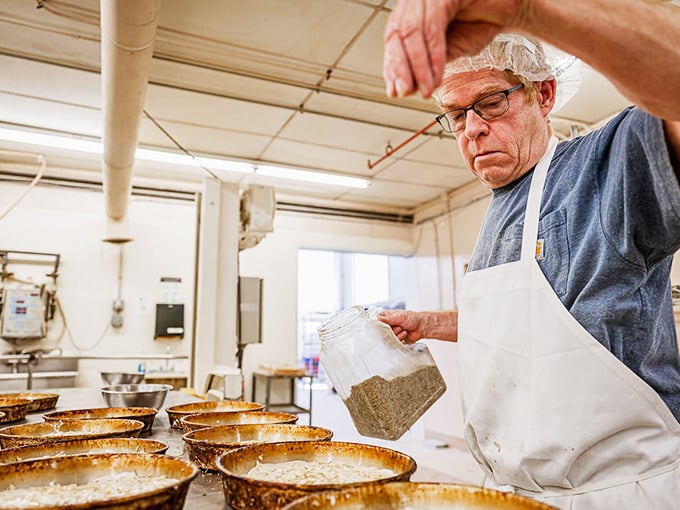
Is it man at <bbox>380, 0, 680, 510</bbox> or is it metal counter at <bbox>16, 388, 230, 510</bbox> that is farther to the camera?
metal counter at <bbox>16, 388, 230, 510</bbox>

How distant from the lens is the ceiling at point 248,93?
2822 mm

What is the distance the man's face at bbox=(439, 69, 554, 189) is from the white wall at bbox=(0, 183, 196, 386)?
442 centimetres

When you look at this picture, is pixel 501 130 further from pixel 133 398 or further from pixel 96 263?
pixel 96 263

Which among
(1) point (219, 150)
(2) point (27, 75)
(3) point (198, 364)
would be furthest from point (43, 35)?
(3) point (198, 364)

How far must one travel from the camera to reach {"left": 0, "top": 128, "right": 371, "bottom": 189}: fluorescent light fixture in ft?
13.5

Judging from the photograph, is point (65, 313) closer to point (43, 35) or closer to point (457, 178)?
point (43, 35)

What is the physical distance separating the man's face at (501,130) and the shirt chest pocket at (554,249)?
20 centimetres

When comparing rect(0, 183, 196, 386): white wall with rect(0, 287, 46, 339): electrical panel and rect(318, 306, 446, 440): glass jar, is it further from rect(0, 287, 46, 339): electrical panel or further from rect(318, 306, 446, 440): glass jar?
rect(318, 306, 446, 440): glass jar

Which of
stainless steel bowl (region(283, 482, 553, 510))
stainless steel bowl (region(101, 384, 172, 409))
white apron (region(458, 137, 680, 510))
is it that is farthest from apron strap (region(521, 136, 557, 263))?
stainless steel bowl (region(101, 384, 172, 409))

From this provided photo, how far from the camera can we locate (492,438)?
3.33 feet

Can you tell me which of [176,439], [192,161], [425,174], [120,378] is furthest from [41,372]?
[425,174]

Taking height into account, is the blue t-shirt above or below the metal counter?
above

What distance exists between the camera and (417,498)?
61 centimetres

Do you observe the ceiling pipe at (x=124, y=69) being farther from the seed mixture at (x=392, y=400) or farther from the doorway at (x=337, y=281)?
the doorway at (x=337, y=281)
